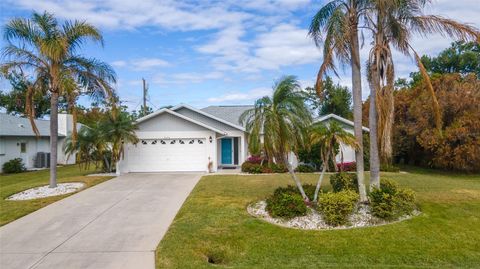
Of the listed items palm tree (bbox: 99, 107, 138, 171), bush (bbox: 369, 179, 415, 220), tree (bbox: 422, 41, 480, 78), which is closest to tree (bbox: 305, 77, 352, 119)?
tree (bbox: 422, 41, 480, 78)

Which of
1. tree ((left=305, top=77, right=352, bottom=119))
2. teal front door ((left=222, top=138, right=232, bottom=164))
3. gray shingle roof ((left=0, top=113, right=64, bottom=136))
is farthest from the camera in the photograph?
tree ((left=305, top=77, right=352, bottom=119))

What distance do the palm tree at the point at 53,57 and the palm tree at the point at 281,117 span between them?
25.5ft

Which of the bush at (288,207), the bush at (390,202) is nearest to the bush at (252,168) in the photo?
the bush at (288,207)

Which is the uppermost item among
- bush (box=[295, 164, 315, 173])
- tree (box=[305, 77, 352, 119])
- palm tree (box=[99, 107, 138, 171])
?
tree (box=[305, 77, 352, 119])

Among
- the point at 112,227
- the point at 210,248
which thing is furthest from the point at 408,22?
the point at 112,227

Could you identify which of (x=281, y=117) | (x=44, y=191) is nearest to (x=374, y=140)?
(x=281, y=117)

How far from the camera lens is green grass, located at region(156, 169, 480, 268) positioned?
695 cm

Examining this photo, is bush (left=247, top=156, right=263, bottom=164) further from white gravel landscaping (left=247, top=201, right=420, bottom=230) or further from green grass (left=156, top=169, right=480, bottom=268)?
white gravel landscaping (left=247, top=201, right=420, bottom=230)

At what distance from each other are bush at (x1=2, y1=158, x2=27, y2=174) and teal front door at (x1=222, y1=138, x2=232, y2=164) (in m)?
14.0

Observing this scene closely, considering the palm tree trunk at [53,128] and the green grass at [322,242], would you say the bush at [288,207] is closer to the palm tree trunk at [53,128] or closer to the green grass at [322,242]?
the green grass at [322,242]

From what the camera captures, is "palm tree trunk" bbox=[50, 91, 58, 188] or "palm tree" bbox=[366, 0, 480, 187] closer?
"palm tree" bbox=[366, 0, 480, 187]

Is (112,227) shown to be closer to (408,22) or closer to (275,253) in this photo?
(275,253)

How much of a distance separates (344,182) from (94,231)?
273 inches

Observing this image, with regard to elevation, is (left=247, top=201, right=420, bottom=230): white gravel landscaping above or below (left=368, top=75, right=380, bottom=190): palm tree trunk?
below
